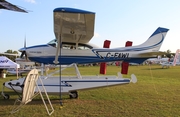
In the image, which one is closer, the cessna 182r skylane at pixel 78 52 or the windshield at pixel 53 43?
the cessna 182r skylane at pixel 78 52

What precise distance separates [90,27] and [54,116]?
3.49 m

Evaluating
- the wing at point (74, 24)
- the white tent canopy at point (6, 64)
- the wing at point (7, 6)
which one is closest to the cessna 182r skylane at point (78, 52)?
the wing at point (74, 24)

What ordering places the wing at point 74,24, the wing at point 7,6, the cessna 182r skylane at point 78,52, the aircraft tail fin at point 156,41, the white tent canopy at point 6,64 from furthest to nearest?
the white tent canopy at point 6,64 < the aircraft tail fin at point 156,41 < the cessna 182r skylane at point 78,52 < the wing at point 7,6 < the wing at point 74,24

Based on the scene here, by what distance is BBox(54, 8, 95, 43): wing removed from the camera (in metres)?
5.12

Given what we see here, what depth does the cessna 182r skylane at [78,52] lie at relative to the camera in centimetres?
642

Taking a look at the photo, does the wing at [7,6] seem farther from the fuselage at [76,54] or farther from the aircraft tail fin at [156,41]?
the aircraft tail fin at [156,41]

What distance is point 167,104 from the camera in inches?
244

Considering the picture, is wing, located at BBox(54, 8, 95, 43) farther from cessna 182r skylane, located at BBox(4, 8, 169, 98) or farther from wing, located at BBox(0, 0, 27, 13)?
wing, located at BBox(0, 0, 27, 13)

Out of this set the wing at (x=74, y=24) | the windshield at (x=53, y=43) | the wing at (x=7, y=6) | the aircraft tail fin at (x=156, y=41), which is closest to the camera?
the wing at (x=74, y=24)

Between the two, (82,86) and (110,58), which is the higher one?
(110,58)

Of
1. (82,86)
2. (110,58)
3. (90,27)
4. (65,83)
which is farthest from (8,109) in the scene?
(110,58)

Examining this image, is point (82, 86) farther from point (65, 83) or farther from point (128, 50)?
point (128, 50)

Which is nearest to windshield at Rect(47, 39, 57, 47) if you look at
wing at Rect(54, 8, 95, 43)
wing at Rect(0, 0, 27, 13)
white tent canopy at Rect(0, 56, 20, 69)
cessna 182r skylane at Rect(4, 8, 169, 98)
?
cessna 182r skylane at Rect(4, 8, 169, 98)

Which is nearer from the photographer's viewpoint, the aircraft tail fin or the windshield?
the windshield
